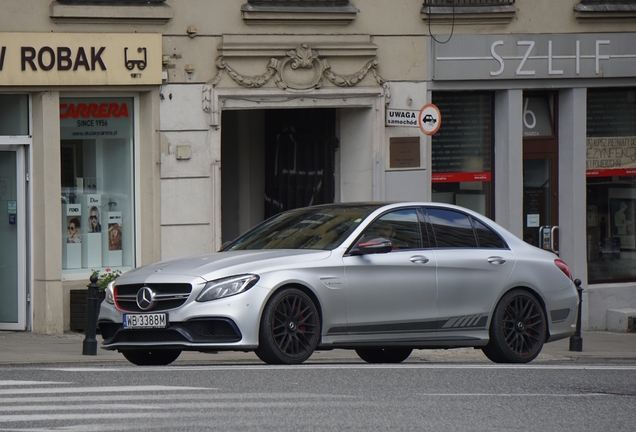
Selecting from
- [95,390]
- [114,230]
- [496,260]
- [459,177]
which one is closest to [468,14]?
[459,177]

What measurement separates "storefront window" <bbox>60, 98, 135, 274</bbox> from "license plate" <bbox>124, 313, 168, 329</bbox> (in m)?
6.52

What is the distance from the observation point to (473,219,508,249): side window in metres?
11.1

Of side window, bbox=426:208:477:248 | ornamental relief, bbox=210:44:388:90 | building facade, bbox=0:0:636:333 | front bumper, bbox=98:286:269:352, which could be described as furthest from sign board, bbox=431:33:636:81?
front bumper, bbox=98:286:269:352

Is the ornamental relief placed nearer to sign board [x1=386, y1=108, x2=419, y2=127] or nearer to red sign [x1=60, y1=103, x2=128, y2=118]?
sign board [x1=386, y1=108, x2=419, y2=127]

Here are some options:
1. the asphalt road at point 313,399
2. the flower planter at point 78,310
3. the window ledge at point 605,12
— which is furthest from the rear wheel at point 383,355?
the window ledge at point 605,12

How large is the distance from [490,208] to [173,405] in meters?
11.6

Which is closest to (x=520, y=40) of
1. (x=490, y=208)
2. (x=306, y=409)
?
(x=490, y=208)

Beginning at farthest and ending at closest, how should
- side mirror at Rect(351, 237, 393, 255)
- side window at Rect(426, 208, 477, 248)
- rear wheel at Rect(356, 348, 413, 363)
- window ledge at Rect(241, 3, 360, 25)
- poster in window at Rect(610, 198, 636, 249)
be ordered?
1. poster in window at Rect(610, 198, 636, 249)
2. window ledge at Rect(241, 3, 360, 25)
3. rear wheel at Rect(356, 348, 413, 363)
4. side window at Rect(426, 208, 477, 248)
5. side mirror at Rect(351, 237, 393, 255)

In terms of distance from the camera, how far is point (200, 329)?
368 inches

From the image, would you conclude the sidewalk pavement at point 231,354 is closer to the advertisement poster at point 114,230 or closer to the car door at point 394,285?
the advertisement poster at point 114,230

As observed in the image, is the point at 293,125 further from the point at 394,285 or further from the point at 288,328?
the point at 288,328

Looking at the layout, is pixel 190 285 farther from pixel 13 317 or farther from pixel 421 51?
pixel 421 51

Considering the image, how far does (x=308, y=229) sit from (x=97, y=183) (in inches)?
250

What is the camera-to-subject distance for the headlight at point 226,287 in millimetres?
9312
